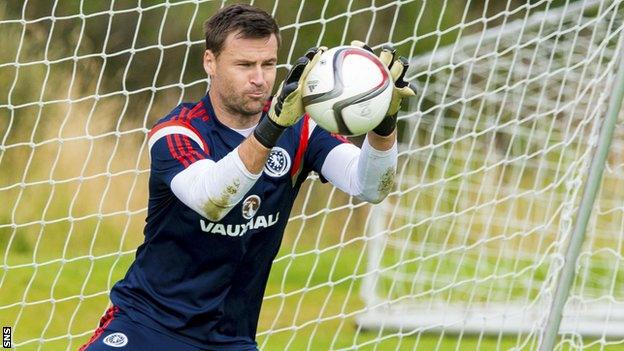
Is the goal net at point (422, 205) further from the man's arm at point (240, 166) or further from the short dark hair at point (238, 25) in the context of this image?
the man's arm at point (240, 166)

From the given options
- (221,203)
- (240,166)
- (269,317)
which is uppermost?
(240,166)

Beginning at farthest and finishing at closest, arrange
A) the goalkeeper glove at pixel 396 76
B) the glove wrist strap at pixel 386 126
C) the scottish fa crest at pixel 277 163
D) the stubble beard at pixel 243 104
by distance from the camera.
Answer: the scottish fa crest at pixel 277 163, the stubble beard at pixel 243 104, the glove wrist strap at pixel 386 126, the goalkeeper glove at pixel 396 76

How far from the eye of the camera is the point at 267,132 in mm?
3666

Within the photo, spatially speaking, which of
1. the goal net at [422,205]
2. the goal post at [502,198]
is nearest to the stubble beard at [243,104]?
the goal net at [422,205]

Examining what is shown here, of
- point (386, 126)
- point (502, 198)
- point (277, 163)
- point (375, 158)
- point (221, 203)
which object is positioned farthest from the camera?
point (502, 198)

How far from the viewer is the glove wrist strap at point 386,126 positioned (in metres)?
3.92

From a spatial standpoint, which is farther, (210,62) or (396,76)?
(210,62)

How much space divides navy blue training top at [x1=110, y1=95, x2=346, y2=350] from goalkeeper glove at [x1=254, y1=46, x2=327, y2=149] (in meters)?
0.44

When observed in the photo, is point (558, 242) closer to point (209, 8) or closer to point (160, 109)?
point (160, 109)

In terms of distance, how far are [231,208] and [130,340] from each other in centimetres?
66

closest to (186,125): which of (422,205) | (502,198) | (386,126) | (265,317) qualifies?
(386,126)

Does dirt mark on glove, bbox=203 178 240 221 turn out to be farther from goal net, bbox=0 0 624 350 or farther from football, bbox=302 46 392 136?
goal net, bbox=0 0 624 350

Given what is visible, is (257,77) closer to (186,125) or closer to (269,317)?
(186,125)

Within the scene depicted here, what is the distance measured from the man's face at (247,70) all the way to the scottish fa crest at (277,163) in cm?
21
